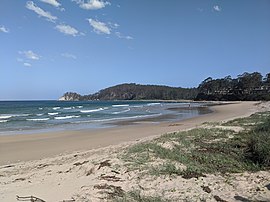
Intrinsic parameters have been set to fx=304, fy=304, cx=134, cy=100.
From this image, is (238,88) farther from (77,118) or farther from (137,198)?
(137,198)

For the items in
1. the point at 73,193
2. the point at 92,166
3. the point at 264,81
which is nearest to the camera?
the point at 73,193

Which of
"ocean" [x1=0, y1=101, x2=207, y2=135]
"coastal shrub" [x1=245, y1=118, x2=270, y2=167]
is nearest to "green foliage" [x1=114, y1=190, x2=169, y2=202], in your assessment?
"coastal shrub" [x1=245, y1=118, x2=270, y2=167]

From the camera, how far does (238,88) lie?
368 ft

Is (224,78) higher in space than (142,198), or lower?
higher

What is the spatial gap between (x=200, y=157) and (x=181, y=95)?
161296 millimetres

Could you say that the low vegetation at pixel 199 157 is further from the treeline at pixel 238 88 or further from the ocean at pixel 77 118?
the treeline at pixel 238 88

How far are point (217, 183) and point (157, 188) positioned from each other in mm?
1179

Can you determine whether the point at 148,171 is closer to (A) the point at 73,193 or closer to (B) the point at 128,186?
(B) the point at 128,186

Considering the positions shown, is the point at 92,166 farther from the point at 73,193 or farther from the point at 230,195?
the point at 230,195

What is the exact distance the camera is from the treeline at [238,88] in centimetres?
10144

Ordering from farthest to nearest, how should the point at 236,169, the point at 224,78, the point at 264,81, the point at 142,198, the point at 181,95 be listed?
1. the point at 181,95
2. the point at 224,78
3. the point at 264,81
4. the point at 236,169
5. the point at 142,198

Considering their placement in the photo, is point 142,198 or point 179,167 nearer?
point 142,198

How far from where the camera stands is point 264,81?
335 feet

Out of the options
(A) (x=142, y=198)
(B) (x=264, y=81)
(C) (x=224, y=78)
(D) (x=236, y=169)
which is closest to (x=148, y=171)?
(A) (x=142, y=198)
